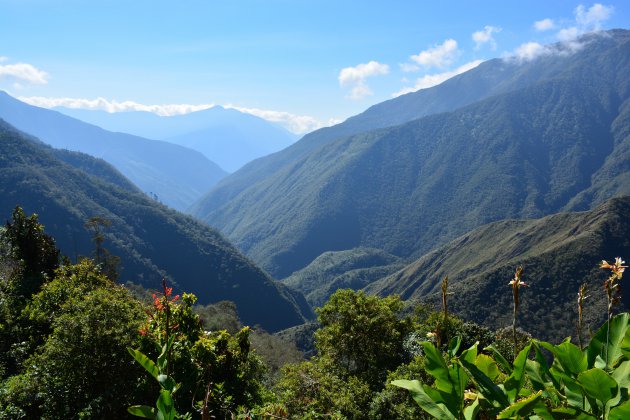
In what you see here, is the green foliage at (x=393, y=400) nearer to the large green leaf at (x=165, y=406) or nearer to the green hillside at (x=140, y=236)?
the large green leaf at (x=165, y=406)

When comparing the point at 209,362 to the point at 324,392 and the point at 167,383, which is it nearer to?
the point at 324,392

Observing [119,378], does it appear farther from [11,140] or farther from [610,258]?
[11,140]

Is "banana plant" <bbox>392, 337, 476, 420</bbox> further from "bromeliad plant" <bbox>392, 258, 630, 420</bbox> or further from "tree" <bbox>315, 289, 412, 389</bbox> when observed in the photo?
"tree" <bbox>315, 289, 412, 389</bbox>

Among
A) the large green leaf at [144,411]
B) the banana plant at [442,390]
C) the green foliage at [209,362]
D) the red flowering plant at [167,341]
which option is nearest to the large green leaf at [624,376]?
the banana plant at [442,390]

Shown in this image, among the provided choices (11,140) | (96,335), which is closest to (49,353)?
(96,335)

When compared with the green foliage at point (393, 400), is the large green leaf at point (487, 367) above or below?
above

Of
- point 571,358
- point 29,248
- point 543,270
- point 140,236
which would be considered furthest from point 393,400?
point 140,236

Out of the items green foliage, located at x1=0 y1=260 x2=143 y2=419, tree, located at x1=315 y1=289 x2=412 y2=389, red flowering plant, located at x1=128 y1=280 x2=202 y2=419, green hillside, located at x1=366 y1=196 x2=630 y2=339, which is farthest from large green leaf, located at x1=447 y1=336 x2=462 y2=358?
green hillside, located at x1=366 y1=196 x2=630 y2=339
